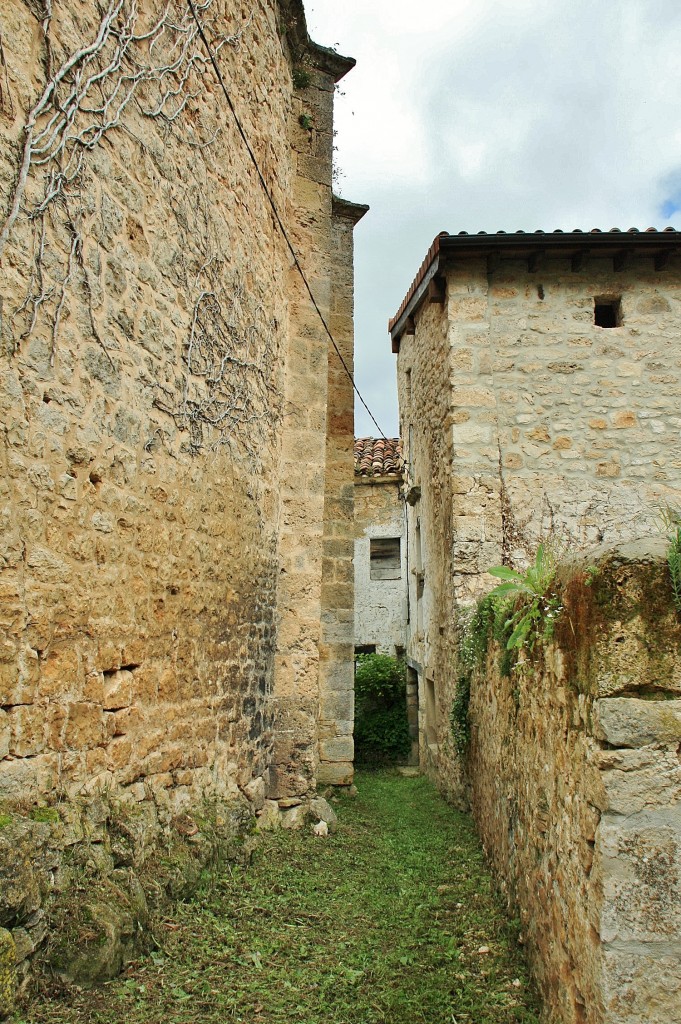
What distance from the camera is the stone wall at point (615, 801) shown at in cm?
229

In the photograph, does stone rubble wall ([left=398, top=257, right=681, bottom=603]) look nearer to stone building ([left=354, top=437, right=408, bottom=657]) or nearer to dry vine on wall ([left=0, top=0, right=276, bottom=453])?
dry vine on wall ([left=0, top=0, right=276, bottom=453])

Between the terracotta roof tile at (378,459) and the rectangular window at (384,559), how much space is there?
5.39 feet

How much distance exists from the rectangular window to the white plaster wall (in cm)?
18

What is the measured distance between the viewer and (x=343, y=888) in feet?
14.4

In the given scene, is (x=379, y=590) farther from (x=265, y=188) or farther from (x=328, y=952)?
(x=328, y=952)

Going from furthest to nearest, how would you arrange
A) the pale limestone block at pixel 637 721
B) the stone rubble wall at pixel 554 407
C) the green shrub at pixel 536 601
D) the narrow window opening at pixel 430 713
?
1. the narrow window opening at pixel 430 713
2. the stone rubble wall at pixel 554 407
3. the green shrub at pixel 536 601
4. the pale limestone block at pixel 637 721

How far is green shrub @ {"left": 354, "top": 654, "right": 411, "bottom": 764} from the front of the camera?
12023mm

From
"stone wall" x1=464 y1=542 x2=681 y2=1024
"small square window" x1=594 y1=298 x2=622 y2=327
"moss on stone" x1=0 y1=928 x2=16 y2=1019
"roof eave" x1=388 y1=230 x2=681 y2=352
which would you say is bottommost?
"moss on stone" x1=0 y1=928 x2=16 y2=1019

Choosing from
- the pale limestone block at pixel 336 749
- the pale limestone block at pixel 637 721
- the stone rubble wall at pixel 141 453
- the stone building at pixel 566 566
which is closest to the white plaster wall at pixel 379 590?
the stone building at pixel 566 566

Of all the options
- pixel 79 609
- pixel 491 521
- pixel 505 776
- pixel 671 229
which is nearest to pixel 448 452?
pixel 491 521

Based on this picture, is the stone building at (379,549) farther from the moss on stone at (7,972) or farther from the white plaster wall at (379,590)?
the moss on stone at (7,972)

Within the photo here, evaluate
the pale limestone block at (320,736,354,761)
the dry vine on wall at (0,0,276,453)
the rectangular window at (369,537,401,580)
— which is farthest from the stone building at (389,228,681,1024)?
the rectangular window at (369,537,401,580)

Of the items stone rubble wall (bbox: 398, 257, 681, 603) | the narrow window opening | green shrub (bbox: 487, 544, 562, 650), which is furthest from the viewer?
the narrow window opening

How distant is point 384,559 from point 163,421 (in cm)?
1299
